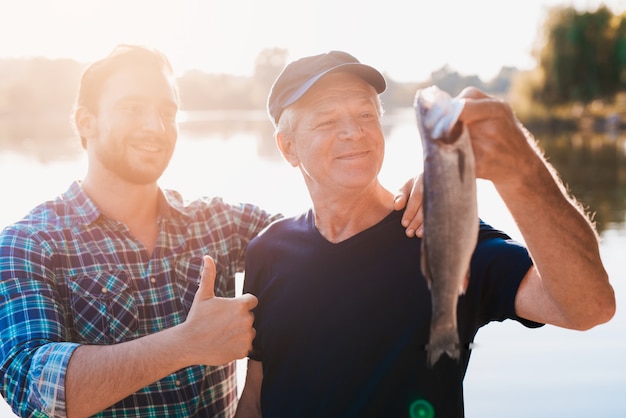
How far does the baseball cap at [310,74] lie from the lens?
305 cm

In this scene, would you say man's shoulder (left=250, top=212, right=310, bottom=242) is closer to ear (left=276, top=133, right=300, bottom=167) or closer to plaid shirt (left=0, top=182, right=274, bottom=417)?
ear (left=276, top=133, right=300, bottom=167)

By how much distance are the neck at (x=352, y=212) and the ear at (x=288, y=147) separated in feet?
1.02

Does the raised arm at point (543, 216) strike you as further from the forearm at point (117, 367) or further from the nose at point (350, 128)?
the forearm at point (117, 367)

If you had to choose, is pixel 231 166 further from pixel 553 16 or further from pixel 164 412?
pixel 164 412

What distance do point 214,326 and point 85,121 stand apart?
1.74 metres

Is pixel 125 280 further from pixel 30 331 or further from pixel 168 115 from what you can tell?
pixel 168 115

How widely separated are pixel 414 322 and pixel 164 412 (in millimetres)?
1485

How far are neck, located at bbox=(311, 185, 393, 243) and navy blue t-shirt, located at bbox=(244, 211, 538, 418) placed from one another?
7cm

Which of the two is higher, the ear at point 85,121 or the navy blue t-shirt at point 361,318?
the ear at point 85,121

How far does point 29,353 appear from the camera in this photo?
9.48ft

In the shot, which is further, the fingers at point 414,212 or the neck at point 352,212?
the neck at point 352,212

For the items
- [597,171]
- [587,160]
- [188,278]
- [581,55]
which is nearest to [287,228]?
[188,278]

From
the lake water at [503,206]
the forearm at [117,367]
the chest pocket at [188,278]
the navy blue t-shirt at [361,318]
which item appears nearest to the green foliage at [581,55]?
the lake water at [503,206]

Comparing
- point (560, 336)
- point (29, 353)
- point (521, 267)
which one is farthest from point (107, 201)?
point (560, 336)
